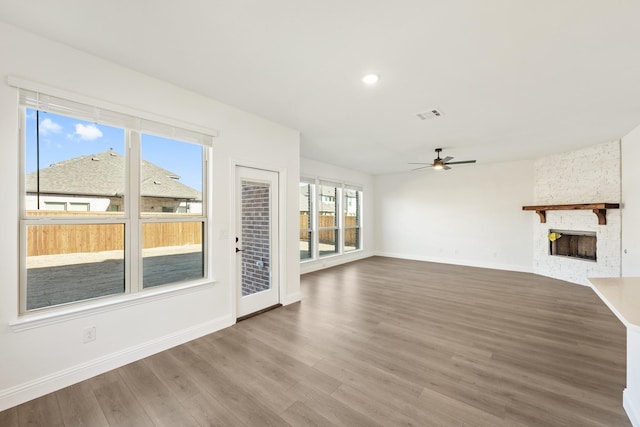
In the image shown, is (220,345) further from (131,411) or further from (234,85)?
(234,85)

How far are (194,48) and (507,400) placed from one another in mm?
3761

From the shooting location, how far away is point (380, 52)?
2.19 metres

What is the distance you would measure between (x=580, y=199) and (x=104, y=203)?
797 centimetres

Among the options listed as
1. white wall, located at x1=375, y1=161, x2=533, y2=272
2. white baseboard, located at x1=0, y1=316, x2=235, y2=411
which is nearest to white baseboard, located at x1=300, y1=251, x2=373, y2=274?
white wall, located at x1=375, y1=161, x2=533, y2=272

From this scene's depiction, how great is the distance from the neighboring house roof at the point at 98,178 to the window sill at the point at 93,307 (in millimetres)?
995

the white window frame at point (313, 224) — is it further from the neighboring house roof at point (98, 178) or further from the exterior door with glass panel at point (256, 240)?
the neighboring house roof at point (98, 178)

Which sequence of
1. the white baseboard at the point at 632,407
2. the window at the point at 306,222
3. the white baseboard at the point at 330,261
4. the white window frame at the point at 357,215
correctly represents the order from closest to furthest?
the white baseboard at the point at 632,407, the white baseboard at the point at 330,261, the window at the point at 306,222, the white window frame at the point at 357,215

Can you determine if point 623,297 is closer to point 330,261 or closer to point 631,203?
point 631,203

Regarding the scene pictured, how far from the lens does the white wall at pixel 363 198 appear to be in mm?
6527

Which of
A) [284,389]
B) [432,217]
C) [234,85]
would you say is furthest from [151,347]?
[432,217]

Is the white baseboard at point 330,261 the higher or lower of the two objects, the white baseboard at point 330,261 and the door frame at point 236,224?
the lower

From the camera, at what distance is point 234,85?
279cm

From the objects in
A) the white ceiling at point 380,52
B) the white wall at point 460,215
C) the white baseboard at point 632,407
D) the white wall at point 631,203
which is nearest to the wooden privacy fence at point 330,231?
the white wall at point 460,215

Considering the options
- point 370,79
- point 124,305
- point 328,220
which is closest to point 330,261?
point 328,220
